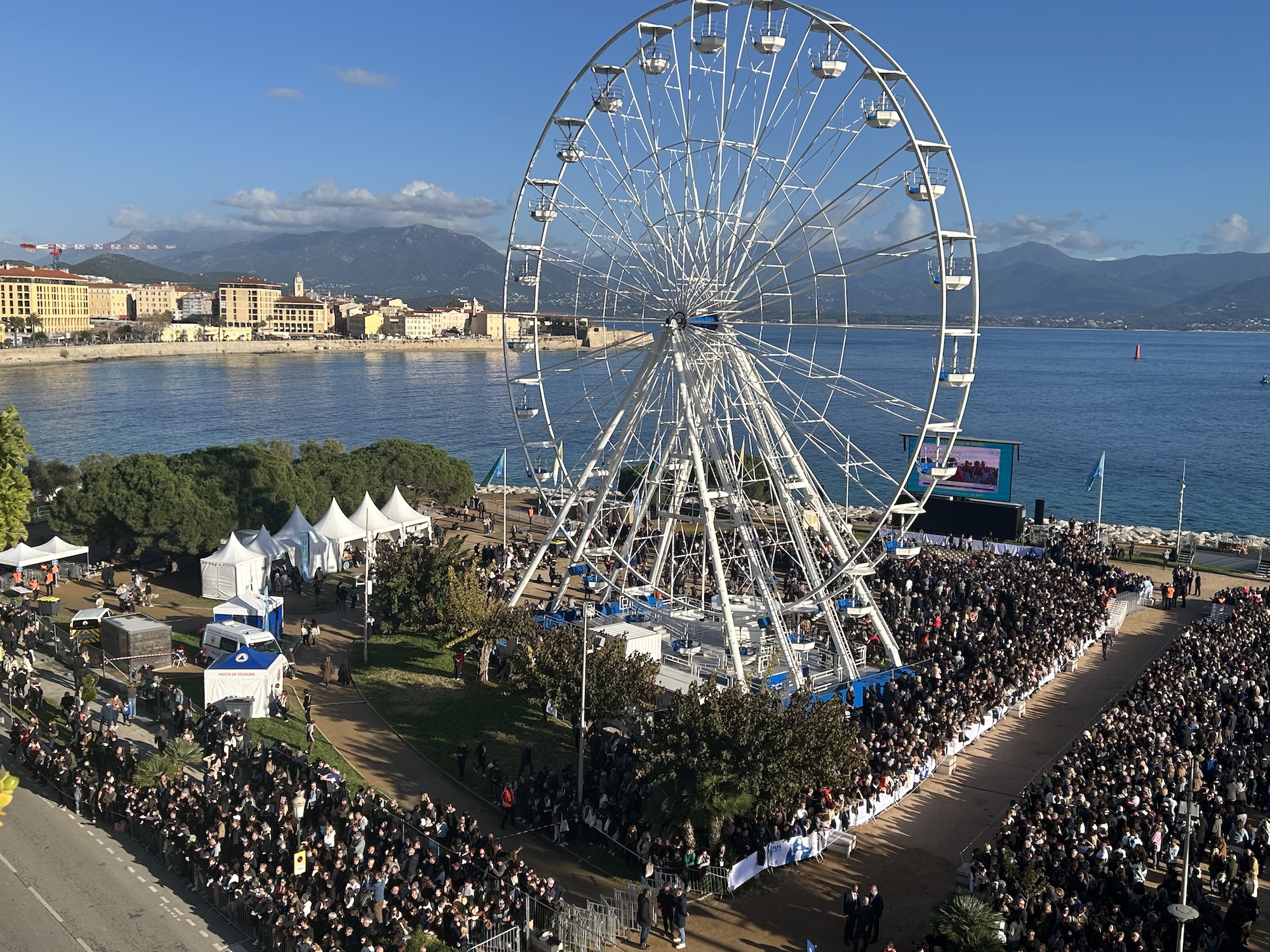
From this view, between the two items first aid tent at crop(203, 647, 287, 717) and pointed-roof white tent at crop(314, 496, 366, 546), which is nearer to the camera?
first aid tent at crop(203, 647, 287, 717)

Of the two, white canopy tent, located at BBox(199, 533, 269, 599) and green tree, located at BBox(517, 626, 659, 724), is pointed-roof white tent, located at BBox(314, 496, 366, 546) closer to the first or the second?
white canopy tent, located at BBox(199, 533, 269, 599)

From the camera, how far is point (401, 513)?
40.3m

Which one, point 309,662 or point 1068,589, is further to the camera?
point 1068,589

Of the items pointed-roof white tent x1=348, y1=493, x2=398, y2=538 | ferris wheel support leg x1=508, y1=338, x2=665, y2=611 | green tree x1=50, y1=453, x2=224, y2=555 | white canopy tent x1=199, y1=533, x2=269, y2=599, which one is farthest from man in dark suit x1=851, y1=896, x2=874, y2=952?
green tree x1=50, y1=453, x2=224, y2=555

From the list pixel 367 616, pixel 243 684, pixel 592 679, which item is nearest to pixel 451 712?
pixel 592 679

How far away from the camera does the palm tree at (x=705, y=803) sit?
1722 centimetres

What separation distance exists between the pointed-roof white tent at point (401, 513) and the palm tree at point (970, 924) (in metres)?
28.4

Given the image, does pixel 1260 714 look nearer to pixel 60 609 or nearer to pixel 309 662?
pixel 309 662

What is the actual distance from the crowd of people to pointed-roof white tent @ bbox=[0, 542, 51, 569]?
93.1ft

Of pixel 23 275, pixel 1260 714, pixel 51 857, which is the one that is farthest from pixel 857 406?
pixel 23 275

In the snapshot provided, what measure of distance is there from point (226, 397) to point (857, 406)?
73.9 metres

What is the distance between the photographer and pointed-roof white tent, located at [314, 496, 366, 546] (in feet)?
120

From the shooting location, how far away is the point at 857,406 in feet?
429

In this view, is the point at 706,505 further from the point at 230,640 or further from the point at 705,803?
the point at 230,640
